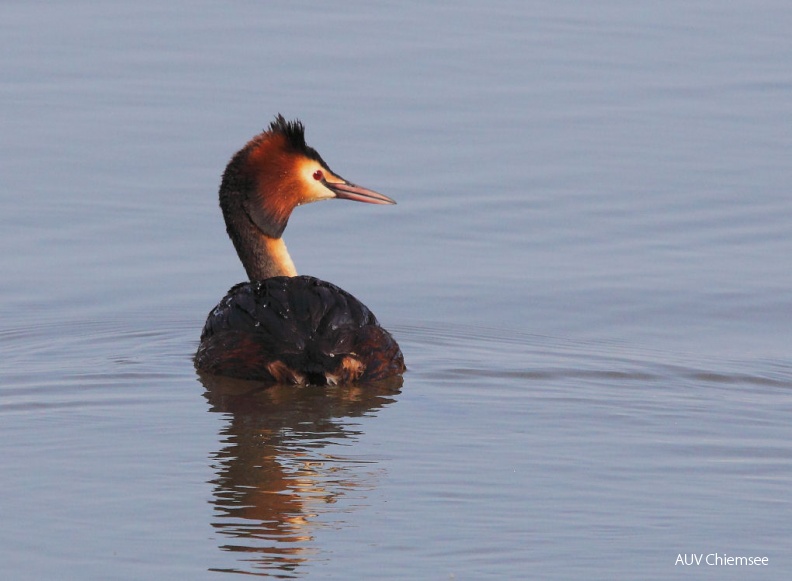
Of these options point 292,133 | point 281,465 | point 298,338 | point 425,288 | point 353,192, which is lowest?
point 281,465

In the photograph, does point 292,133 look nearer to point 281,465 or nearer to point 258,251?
point 258,251

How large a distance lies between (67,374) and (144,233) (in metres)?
2.93

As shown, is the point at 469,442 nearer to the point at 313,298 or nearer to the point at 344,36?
the point at 313,298

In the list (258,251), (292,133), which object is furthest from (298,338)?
(292,133)

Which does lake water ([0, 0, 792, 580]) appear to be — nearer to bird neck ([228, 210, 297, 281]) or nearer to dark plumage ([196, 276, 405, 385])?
dark plumage ([196, 276, 405, 385])

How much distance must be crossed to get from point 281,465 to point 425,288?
372cm

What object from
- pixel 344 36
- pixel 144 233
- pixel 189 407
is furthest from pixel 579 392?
pixel 344 36

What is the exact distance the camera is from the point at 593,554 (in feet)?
19.4

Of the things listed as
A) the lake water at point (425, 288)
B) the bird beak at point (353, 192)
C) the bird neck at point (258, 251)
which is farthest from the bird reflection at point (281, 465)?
the bird beak at point (353, 192)

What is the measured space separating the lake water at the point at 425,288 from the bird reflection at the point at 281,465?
22 mm

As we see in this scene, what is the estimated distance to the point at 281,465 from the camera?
7078 mm

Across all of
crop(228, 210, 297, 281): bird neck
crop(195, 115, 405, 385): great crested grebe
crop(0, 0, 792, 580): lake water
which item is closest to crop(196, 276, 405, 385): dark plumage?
crop(195, 115, 405, 385): great crested grebe

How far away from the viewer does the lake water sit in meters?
6.21

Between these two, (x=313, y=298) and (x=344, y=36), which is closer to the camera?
(x=313, y=298)
